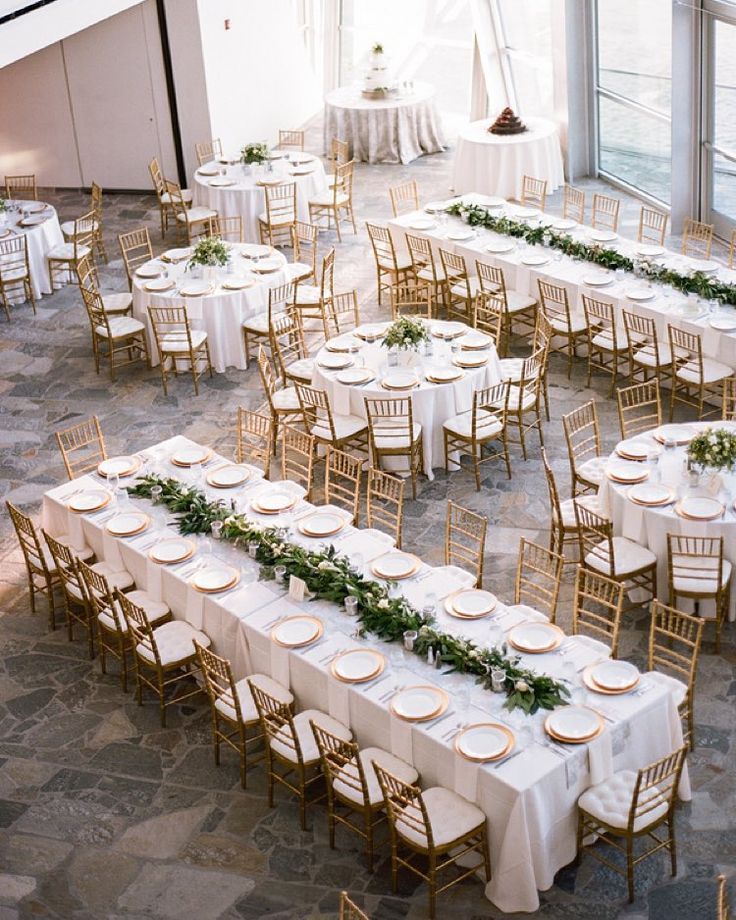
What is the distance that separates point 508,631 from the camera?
7.72 meters

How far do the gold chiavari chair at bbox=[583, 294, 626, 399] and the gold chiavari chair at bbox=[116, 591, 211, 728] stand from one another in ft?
17.6

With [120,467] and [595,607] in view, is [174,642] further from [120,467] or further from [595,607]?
[595,607]

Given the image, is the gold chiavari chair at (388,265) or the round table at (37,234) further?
the round table at (37,234)

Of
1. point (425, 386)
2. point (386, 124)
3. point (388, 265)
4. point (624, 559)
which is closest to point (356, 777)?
point (624, 559)

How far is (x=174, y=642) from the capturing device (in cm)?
848

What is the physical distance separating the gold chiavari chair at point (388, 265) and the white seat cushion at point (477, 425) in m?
3.75

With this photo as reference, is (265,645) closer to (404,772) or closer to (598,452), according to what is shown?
(404,772)

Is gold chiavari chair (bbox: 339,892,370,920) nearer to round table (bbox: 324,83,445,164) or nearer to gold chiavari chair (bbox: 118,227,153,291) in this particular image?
gold chiavari chair (bbox: 118,227,153,291)

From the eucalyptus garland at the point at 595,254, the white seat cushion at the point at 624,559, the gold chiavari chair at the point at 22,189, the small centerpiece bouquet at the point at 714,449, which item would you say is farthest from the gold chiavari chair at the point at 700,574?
the gold chiavari chair at the point at 22,189

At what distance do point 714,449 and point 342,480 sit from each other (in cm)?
352

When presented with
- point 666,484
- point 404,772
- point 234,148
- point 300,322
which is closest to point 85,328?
point 300,322

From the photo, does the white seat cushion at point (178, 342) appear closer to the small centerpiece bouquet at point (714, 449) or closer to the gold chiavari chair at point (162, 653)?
the gold chiavari chair at point (162, 653)

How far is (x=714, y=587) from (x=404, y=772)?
2772 millimetres

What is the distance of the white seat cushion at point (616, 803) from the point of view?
669 centimetres
